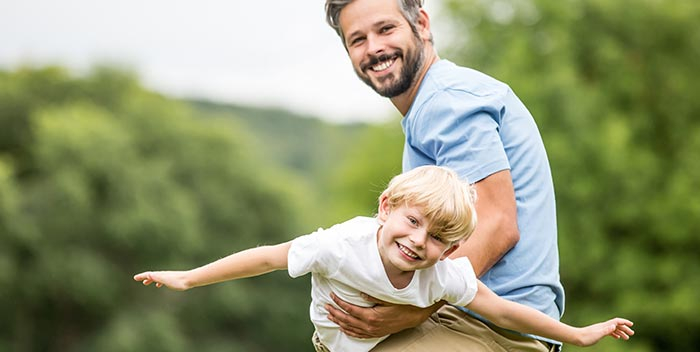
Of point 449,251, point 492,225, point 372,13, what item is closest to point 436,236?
point 449,251

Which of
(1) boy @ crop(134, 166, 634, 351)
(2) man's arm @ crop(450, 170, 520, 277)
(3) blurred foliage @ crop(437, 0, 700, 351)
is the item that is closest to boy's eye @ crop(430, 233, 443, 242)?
(1) boy @ crop(134, 166, 634, 351)

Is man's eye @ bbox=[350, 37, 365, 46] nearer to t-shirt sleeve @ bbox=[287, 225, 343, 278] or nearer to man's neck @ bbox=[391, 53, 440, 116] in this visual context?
man's neck @ bbox=[391, 53, 440, 116]

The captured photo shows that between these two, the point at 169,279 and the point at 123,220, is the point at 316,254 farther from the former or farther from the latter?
the point at 123,220

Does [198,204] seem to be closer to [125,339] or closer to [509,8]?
[125,339]

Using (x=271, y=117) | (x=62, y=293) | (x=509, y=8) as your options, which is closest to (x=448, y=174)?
(x=509, y=8)

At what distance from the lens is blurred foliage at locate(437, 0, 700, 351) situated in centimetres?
2506

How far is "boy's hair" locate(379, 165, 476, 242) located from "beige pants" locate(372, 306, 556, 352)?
1.58 ft

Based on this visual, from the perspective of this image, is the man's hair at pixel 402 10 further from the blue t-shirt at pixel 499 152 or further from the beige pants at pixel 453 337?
the beige pants at pixel 453 337

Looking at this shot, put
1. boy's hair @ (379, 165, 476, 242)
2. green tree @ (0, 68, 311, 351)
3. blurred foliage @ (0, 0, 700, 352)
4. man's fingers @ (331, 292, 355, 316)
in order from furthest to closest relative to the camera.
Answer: green tree @ (0, 68, 311, 351) < blurred foliage @ (0, 0, 700, 352) < man's fingers @ (331, 292, 355, 316) < boy's hair @ (379, 165, 476, 242)

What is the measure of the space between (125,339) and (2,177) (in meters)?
5.88

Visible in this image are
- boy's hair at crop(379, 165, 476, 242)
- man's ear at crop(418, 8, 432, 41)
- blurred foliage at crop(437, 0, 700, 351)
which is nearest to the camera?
boy's hair at crop(379, 165, 476, 242)

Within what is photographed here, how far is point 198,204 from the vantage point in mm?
34750

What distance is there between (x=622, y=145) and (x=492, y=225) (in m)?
22.3

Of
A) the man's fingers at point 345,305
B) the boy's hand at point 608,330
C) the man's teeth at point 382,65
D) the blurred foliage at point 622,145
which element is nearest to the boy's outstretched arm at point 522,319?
the boy's hand at point 608,330
